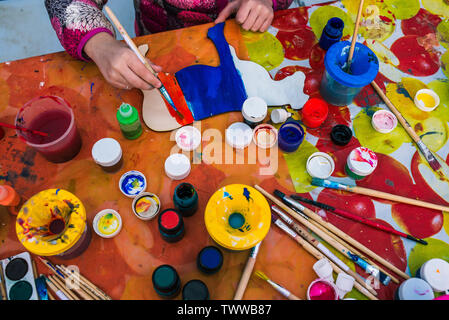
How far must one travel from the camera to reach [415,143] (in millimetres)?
1127

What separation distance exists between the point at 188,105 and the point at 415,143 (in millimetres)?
846

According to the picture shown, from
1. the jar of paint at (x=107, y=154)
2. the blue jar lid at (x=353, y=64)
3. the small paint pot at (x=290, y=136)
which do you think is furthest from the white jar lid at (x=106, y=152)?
the blue jar lid at (x=353, y=64)

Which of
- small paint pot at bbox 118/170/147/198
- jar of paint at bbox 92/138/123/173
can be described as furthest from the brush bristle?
jar of paint at bbox 92/138/123/173

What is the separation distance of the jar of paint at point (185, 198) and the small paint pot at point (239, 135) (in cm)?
25

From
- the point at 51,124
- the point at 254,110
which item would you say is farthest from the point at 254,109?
the point at 51,124

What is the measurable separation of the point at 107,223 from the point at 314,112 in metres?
0.80

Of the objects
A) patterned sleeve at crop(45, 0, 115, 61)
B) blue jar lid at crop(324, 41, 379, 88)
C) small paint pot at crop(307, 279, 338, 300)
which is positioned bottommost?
small paint pot at crop(307, 279, 338, 300)

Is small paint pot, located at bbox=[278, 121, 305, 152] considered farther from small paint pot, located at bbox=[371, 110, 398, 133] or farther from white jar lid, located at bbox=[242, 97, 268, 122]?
small paint pot, located at bbox=[371, 110, 398, 133]

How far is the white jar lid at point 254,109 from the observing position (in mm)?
1084

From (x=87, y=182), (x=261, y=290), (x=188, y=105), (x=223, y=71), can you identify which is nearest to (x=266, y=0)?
(x=223, y=71)

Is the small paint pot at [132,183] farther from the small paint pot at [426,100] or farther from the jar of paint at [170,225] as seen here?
the small paint pot at [426,100]

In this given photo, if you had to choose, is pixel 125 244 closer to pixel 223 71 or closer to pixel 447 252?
pixel 223 71

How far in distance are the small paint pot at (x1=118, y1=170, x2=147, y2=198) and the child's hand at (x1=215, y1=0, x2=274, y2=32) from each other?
0.74 meters

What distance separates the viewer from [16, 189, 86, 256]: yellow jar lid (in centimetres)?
80
